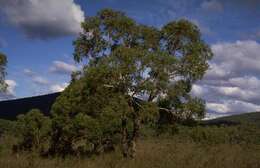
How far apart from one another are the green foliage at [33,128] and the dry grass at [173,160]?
87.7 feet

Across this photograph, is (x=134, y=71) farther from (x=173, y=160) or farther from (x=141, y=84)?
(x=173, y=160)

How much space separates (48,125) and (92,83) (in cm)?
1986

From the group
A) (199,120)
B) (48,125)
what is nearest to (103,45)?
(199,120)

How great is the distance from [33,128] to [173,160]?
109 feet

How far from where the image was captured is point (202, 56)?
73.7 ft

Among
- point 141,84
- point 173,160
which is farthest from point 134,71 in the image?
point 173,160

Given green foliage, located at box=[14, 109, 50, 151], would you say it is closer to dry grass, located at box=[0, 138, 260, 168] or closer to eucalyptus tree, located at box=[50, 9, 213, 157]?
eucalyptus tree, located at box=[50, 9, 213, 157]

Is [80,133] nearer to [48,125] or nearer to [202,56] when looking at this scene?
[48,125]

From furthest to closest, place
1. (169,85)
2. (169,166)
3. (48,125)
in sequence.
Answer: (48,125) < (169,85) < (169,166)

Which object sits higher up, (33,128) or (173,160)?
(33,128)

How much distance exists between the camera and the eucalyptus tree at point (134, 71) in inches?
794

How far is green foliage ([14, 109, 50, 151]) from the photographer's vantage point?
40281 mm

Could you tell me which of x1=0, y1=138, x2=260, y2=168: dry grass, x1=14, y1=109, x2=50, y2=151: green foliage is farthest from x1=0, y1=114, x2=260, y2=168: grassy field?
x1=14, y1=109, x2=50, y2=151: green foliage

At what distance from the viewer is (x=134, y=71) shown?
20.1m
